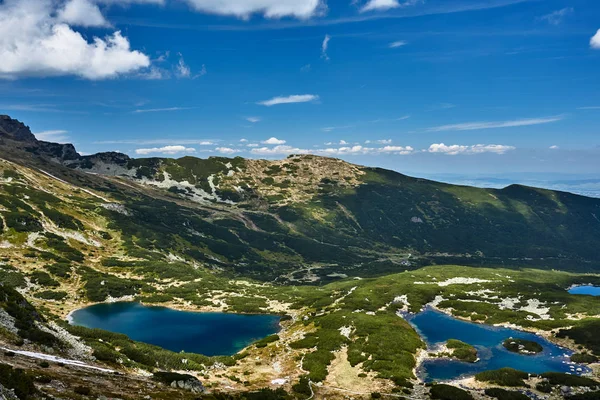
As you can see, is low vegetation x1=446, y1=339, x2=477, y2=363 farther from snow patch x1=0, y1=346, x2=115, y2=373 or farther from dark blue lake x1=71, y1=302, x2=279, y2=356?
snow patch x1=0, y1=346, x2=115, y2=373

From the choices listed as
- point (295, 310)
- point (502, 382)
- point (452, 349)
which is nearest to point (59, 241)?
point (295, 310)

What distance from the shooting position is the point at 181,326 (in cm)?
8700

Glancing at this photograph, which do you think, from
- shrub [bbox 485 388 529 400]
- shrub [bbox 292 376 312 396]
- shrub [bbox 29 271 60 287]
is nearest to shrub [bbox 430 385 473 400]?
shrub [bbox 485 388 529 400]

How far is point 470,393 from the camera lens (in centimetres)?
4516

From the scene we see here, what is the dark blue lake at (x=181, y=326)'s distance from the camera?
74.7 m

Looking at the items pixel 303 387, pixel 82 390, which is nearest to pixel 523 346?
pixel 303 387

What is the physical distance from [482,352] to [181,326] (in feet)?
214

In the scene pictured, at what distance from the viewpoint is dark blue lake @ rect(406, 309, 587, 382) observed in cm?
5712

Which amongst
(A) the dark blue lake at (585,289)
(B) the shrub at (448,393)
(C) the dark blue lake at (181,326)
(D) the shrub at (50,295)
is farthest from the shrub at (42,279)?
(A) the dark blue lake at (585,289)

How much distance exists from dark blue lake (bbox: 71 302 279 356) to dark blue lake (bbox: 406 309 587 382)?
35.2 m

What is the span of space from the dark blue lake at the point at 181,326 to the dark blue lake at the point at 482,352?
35.2 metres

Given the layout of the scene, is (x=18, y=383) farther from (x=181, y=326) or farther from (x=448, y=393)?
(x=181, y=326)

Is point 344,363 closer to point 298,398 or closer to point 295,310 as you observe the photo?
point 298,398

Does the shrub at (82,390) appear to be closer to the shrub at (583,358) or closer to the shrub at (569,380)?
the shrub at (569,380)
